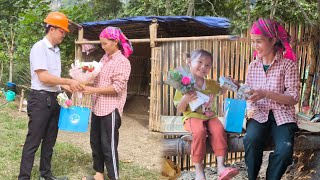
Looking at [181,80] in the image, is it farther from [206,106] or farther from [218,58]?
[218,58]

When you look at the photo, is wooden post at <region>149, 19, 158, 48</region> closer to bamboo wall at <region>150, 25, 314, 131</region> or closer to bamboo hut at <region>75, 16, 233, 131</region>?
bamboo hut at <region>75, 16, 233, 131</region>

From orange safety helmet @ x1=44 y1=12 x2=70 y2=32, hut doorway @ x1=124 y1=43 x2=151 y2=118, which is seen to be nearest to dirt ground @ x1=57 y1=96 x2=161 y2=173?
hut doorway @ x1=124 y1=43 x2=151 y2=118

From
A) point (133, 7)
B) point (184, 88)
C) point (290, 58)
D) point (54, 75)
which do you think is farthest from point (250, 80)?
point (133, 7)

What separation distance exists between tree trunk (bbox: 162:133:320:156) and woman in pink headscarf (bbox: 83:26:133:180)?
1.63 ft

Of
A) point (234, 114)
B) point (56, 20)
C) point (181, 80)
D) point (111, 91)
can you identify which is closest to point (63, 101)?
point (111, 91)

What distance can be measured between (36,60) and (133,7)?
1239 cm

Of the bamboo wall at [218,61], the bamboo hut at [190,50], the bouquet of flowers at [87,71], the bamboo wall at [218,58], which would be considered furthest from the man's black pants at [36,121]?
the bamboo wall at [218,58]

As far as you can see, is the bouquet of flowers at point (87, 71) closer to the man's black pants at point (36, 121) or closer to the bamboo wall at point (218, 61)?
the man's black pants at point (36, 121)

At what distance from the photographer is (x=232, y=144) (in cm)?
295

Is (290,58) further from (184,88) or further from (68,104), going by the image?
(68,104)

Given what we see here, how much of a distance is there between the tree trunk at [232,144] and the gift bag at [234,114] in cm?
14

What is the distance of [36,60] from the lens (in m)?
3.14

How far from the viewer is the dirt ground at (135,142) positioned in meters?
4.80

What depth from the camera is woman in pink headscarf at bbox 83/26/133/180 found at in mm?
3148
